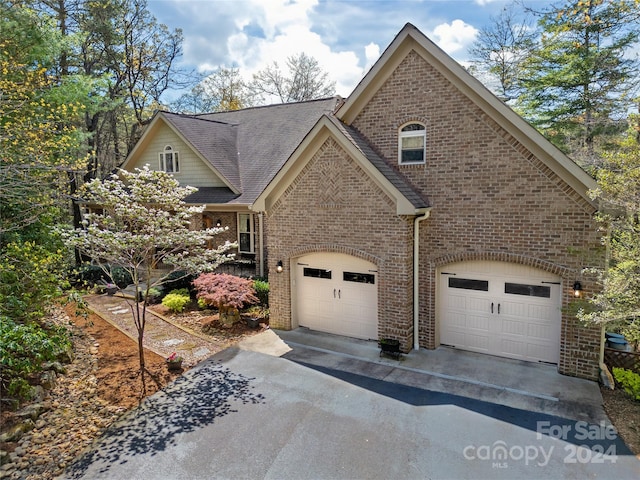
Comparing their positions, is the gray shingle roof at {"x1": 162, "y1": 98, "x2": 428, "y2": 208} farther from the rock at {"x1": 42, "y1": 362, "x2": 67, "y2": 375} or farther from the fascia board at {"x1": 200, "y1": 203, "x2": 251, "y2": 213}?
the rock at {"x1": 42, "y1": 362, "x2": 67, "y2": 375}

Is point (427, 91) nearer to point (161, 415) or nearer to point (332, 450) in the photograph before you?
point (332, 450)

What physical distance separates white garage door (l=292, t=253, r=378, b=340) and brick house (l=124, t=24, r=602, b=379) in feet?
0.11

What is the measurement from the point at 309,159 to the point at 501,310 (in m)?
6.36

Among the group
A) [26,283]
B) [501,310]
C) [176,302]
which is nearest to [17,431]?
[26,283]

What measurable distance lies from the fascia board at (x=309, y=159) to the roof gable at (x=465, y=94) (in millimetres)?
1261

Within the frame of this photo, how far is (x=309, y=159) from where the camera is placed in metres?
11.2

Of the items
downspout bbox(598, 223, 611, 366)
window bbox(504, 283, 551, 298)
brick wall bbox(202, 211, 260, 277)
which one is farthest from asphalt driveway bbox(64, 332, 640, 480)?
brick wall bbox(202, 211, 260, 277)

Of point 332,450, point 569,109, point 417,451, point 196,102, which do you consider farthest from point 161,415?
point 196,102

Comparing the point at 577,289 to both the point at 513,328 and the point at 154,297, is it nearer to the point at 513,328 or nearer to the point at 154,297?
the point at 513,328

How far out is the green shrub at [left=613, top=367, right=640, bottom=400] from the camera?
7.46m

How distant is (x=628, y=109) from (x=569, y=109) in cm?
224

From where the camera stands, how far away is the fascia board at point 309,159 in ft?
31.9

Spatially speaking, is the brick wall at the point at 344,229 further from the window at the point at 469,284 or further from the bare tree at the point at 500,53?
the bare tree at the point at 500,53

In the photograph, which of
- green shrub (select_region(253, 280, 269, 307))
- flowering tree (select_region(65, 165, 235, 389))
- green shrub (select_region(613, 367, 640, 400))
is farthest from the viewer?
green shrub (select_region(253, 280, 269, 307))
